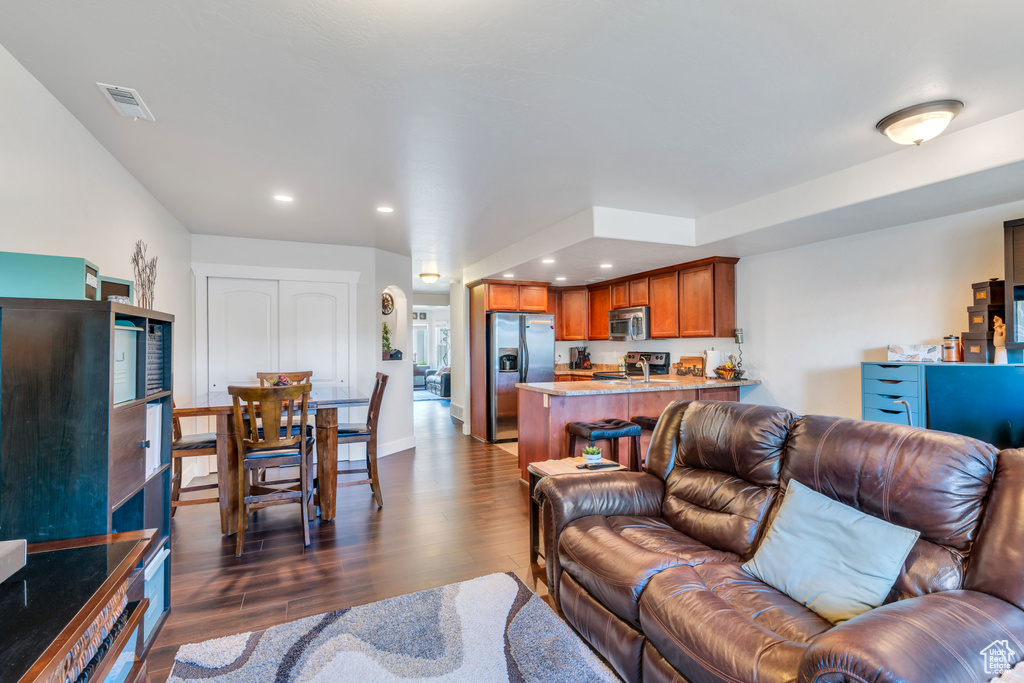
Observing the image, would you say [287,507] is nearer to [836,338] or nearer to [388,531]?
[388,531]

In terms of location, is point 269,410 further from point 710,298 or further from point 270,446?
point 710,298

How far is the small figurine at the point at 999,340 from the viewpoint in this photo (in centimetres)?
279

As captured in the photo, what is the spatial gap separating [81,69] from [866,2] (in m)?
3.00

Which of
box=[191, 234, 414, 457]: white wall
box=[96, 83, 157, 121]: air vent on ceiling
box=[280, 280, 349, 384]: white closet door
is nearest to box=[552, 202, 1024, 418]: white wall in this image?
box=[191, 234, 414, 457]: white wall

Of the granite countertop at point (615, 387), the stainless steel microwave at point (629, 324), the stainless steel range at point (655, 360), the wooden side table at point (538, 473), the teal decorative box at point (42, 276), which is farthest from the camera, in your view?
the stainless steel range at point (655, 360)

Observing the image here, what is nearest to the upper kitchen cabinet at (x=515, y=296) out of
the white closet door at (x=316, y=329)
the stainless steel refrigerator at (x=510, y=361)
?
the stainless steel refrigerator at (x=510, y=361)

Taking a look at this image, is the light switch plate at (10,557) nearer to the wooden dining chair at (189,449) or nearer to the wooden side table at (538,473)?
the wooden side table at (538,473)

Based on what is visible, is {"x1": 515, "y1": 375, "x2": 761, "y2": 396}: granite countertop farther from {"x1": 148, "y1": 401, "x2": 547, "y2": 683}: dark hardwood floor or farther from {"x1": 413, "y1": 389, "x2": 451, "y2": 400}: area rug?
{"x1": 413, "y1": 389, "x2": 451, "y2": 400}: area rug

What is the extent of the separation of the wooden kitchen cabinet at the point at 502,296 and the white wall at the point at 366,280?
1076mm

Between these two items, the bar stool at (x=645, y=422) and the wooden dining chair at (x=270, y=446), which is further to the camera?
the bar stool at (x=645, y=422)

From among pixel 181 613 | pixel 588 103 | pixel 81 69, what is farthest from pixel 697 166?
pixel 181 613

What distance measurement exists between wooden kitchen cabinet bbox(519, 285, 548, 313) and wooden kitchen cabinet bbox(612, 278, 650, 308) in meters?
1.23

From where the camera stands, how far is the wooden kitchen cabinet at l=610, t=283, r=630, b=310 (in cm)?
617

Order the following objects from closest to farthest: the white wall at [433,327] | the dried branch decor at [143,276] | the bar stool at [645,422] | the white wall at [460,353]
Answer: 1. the dried branch decor at [143,276]
2. the bar stool at [645,422]
3. the white wall at [460,353]
4. the white wall at [433,327]
